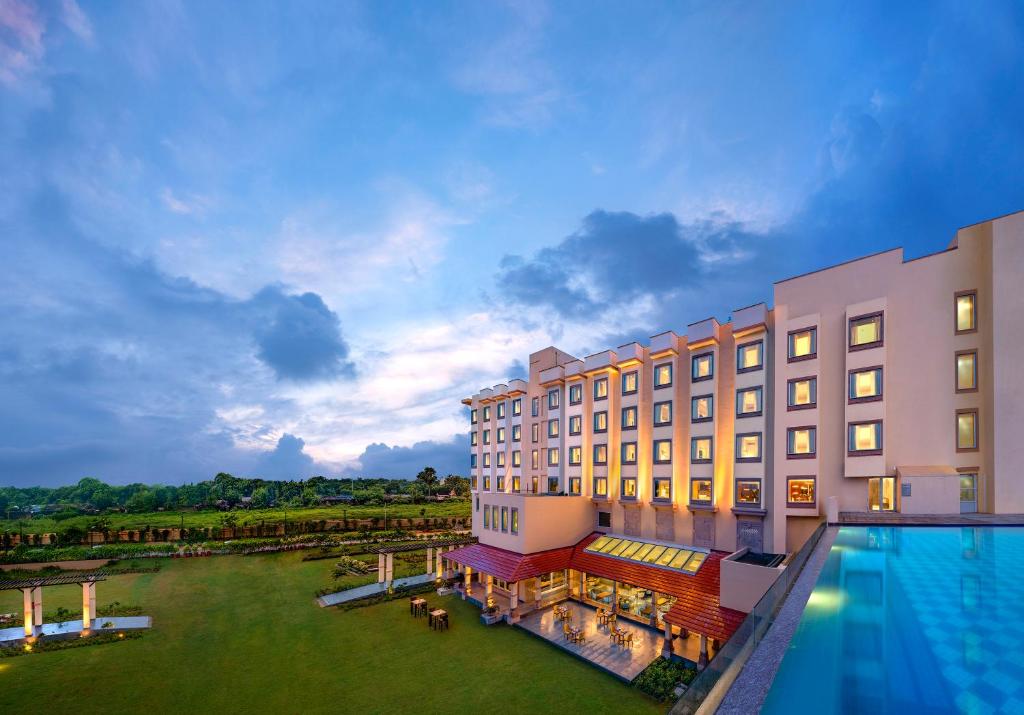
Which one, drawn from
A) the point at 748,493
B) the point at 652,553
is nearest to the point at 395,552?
the point at 652,553

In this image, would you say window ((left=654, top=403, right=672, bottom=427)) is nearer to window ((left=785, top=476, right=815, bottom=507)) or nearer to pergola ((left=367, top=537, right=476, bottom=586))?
window ((left=785, top=476, right=815, bottom=507))

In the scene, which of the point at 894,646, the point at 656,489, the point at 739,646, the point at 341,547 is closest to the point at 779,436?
the point at 656,489

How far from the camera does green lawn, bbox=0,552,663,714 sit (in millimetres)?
14750

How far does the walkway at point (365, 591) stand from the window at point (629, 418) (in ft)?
58.6

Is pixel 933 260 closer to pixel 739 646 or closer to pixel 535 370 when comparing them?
pixel 739 646

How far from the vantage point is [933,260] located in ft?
57.3

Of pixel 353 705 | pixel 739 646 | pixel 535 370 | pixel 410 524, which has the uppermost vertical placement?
pixel 535 370

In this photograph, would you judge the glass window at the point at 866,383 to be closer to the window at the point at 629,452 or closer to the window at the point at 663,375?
the window at the point at 663,375

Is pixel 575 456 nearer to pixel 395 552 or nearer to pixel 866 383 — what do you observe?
pixel 395 552

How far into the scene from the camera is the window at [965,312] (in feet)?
55.2

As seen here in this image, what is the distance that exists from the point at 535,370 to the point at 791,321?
19258mm

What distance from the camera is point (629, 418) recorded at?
84.4ft

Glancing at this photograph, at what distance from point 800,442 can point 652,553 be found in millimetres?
9347

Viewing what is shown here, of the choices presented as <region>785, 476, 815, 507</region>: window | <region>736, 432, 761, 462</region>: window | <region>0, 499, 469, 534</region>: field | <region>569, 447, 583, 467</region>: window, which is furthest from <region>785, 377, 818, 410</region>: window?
<region>0, 499, 469, 534</region>: field
